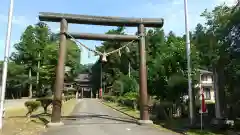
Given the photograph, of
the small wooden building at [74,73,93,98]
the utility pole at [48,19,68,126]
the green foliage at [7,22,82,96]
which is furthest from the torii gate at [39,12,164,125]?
the small wooden building at [74,73,93,98]

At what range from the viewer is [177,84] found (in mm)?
19188

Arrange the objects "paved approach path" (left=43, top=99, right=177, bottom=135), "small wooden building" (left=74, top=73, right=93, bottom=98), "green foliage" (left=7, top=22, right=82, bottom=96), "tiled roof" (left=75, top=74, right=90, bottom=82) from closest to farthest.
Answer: "paved approach path" (left=43, top=99, right=177, bottom=135), "green foliage" (left=7, top=22, right=82, bottom=96), "small wooden building" (left=74, top=73, right=93, bottom=98), "tiled roof" (left=75, top=74, right=90, bottom=82)

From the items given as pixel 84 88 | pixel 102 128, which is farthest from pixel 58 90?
pixel 84 88

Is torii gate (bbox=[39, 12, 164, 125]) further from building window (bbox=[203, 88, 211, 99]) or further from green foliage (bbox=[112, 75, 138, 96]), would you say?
building window (bbox=[203, 88, 211, 99])

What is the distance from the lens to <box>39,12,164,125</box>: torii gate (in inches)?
647

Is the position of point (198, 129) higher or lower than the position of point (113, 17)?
lower

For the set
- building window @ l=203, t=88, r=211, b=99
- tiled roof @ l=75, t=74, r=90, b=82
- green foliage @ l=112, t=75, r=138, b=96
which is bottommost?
building window @ l=203, t=88, r=211, b=99

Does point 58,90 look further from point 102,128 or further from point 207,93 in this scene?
point 207,93

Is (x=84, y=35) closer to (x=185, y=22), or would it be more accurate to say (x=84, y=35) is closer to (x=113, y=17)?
(x=113, y=17)

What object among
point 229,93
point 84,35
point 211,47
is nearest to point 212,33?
point 211,47

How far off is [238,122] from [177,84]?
471 cm

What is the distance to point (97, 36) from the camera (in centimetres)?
1817

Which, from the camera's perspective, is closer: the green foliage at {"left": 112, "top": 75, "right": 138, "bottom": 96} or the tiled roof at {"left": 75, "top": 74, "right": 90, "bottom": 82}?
the green foliage at {"left": 112, "top": 75, "right": 138, "bottom": 96}

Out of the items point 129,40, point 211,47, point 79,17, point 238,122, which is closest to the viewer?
point 211,47
